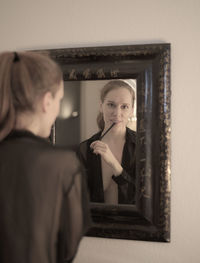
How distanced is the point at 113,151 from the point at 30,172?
0.85m

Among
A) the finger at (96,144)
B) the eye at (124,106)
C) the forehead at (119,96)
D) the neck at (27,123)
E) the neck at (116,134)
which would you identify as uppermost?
the forehead at (119,96)

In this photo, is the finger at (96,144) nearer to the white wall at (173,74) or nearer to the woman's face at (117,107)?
the woman's face at (117,107)

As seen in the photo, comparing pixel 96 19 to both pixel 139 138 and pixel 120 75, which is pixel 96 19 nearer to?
pixel 120 75

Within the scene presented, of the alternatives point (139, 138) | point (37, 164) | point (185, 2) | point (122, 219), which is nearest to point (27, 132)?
point (37, 164)

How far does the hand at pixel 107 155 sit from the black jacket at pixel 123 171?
0.02 meters

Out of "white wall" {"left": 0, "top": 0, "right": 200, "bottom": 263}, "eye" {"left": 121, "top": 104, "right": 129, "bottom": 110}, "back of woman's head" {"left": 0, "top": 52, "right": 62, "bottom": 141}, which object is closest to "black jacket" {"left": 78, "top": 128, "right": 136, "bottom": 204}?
"eye" {"left": 121, "top": 104, "right": 129, "bottom": 110}

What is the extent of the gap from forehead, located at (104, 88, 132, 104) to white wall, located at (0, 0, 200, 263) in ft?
0.81

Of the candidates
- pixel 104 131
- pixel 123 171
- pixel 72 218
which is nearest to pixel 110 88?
pixel 104 131

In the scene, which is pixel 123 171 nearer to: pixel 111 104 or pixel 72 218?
pixel 111 104

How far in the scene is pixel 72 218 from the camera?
0.72m

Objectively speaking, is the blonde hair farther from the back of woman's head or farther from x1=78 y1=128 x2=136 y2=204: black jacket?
the back of woman's head

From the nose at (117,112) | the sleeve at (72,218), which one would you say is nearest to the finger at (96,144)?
the nose at (117,112)

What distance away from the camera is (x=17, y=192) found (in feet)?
2.15

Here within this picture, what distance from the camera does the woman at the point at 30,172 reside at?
655mm
